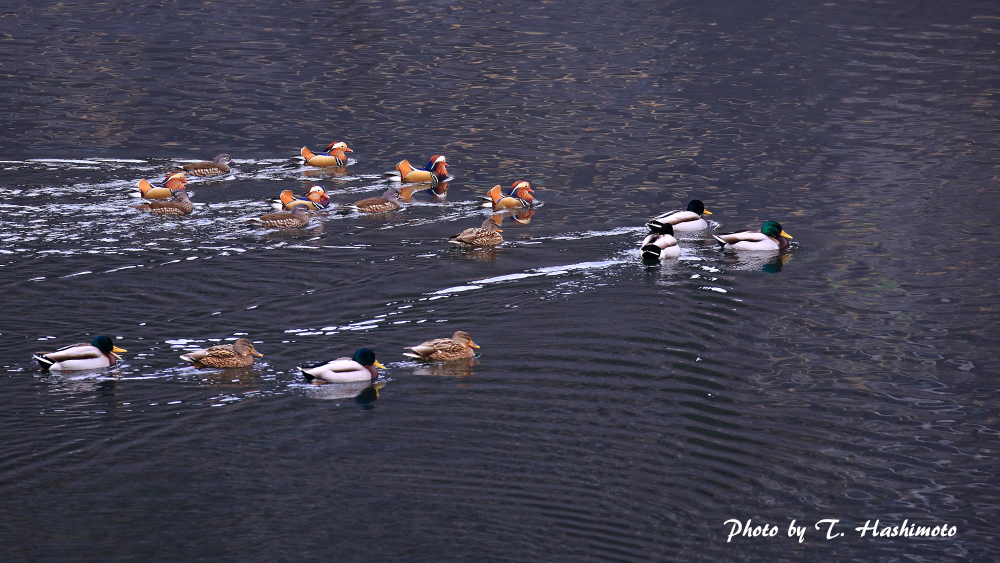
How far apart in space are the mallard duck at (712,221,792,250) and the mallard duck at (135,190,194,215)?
29.7 feet

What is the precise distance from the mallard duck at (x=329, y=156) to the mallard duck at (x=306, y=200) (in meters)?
3.12

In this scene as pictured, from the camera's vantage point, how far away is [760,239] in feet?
60.1

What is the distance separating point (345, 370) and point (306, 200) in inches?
307

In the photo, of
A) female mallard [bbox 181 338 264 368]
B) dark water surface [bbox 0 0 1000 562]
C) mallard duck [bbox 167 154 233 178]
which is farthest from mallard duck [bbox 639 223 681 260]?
mallard duck [bbox 167 154 233 178]

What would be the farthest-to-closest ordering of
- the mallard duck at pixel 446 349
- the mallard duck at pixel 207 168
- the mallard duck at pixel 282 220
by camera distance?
1. the mallard duck at pixel 207 168
2. the mallard duck at pixel 282 220
3. the mallard duck at pixel 446 349

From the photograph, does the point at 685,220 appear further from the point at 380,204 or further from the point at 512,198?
the point at 380,204

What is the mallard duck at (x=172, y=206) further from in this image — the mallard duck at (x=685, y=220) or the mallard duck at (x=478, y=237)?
the mallard duck at (x=685, y=220)

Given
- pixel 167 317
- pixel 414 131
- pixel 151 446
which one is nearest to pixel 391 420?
pixel 151 446

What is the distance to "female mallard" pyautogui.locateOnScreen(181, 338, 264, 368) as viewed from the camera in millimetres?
13336

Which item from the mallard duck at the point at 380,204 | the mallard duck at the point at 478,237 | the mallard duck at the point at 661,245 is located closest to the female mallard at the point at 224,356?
the mallard duck at the point at 478,237

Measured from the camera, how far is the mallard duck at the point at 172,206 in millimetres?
20219

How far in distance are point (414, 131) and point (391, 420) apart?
16794 mm

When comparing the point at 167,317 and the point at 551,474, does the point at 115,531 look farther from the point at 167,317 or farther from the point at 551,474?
the point at 167,317

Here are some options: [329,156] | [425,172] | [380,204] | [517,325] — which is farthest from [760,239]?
[329,156]
